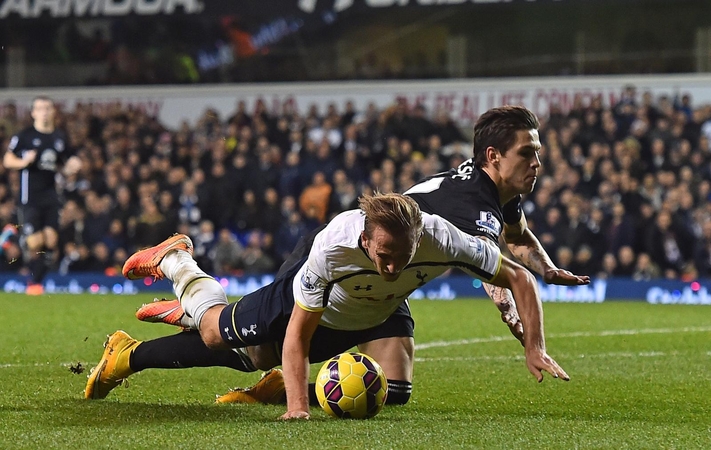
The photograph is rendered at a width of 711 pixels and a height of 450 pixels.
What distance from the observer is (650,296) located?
634 inches

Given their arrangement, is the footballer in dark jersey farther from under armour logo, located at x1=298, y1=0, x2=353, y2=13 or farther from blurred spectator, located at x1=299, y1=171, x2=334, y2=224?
under armour logo, located at x1=298, y1=0, x2=353, y2=13

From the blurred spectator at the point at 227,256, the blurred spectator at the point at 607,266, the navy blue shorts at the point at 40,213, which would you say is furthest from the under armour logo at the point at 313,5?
the navy blue shorts at the point at 40,213

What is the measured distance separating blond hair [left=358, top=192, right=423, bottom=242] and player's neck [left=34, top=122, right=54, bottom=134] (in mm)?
9507

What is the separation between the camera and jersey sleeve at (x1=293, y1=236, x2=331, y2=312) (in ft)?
17.5

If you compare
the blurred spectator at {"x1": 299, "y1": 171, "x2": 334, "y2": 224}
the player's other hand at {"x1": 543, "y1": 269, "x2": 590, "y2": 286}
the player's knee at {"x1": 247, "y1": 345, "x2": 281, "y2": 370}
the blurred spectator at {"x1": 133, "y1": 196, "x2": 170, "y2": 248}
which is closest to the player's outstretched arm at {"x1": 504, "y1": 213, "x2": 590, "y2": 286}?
the player's other hand at {"x1": 543, "y1": 269, "x2": 590, "y2": 286}

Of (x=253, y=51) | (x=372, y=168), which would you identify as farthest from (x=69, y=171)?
(x=253, y=51)

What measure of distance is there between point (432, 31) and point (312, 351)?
16.5 m

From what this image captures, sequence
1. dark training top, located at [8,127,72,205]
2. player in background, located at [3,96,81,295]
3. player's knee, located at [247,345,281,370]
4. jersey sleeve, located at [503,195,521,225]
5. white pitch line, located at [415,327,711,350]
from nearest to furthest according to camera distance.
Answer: player's knee, located at [247,345,281,370], jersey sleeve, located at [503,195,521,225], white pitch line, located at [415,327,711,350], player in background, located at [3,96,81,295], dark training top, located at [8,127,72,205]

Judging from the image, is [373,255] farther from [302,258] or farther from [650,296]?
[650,296]

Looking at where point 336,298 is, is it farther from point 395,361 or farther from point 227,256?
point 227,256

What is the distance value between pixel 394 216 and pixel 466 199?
4.25ft

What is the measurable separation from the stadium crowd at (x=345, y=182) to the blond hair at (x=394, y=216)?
38.1 feet

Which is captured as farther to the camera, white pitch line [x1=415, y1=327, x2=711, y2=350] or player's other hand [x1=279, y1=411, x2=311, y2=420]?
white pitch line [x1=415, y1=327, x2=711, y2=350]

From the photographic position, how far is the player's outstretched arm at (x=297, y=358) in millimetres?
5418
